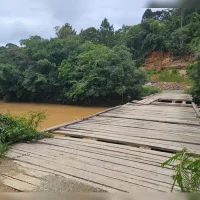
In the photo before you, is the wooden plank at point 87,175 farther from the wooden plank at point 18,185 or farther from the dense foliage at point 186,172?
the dense foliage at point 186,172

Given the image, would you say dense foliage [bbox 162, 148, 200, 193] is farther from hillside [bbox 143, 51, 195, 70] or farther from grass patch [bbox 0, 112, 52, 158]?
hillside [bbox 143, 51, 195, 70]

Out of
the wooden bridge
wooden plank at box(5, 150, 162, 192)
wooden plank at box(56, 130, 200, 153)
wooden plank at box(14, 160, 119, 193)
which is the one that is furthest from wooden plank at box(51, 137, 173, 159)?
wooden plank at box(14, 160, 119, 193)

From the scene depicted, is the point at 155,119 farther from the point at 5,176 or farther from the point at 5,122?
the point at 5,176

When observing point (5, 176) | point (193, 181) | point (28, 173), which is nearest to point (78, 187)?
point (28, 173)

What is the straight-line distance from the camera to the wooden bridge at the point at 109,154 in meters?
2.27

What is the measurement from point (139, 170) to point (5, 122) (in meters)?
2.40

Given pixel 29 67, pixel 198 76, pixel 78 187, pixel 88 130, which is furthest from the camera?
pixel 29 67

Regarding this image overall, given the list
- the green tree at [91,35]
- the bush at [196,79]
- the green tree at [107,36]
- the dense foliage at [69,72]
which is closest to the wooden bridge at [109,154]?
the bush at [196,79]

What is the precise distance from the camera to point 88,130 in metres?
4.48

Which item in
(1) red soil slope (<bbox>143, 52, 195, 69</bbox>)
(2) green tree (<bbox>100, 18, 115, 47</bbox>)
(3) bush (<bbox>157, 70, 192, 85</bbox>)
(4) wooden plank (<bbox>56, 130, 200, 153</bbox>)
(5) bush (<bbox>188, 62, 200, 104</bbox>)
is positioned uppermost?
(2) green tree (<bbox>100, 18, 115, 47</bbox>)

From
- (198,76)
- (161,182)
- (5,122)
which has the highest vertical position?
(198,76)

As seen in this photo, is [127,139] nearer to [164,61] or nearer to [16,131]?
[16,131]

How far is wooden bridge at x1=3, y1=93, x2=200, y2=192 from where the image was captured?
2273mm

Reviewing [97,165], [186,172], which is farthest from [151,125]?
[186,172]
